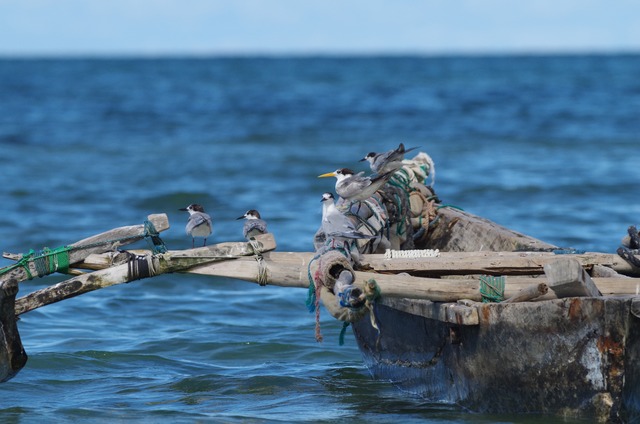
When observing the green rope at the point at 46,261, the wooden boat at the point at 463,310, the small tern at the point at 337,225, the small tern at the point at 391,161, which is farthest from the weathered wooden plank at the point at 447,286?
the green rope at the point at 46,261

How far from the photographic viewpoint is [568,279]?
647 centimetres

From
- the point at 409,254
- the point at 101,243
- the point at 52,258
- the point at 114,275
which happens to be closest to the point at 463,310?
the point at 409,254

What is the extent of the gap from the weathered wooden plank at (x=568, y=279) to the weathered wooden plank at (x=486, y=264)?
51.7 inches

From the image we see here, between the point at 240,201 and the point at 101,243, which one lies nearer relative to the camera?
the point at 101,243

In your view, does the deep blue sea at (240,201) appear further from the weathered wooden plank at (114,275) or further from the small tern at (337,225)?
the small tern at (337,225)

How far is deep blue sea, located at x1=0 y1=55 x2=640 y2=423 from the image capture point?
868 cm

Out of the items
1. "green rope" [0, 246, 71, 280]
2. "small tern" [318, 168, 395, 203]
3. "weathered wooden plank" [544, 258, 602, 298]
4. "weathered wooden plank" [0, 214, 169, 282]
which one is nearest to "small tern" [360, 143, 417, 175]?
"small tern" [318, 168, 395, 203]

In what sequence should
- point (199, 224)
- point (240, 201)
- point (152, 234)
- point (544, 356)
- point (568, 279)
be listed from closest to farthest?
point (568, 279) < point (544, 356) < point (152, 234) < point (199, 224) < point (240, 201)

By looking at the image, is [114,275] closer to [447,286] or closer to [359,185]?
[359,185]

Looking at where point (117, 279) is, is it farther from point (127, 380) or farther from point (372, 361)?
point (372, 361)

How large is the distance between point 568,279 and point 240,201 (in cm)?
1390

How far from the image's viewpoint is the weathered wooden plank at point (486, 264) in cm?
796

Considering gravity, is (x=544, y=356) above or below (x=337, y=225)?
below

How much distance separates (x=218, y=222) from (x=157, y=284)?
448 cm
